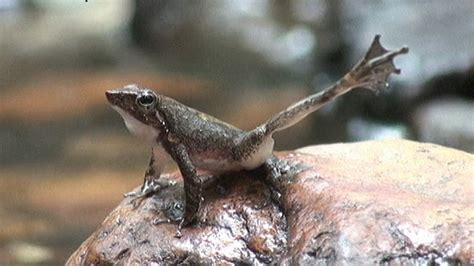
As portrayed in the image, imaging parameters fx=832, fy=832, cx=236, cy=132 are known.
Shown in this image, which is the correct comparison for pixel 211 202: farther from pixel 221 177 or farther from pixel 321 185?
pixel 321 185

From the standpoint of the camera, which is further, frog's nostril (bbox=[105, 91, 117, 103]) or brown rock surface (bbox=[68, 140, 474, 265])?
frog's nostril (bbox=[105, 91, 117, 103])

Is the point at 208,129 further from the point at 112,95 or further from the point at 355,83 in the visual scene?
the point at 355,83

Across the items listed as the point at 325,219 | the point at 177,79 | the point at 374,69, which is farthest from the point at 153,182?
the point at 177,79

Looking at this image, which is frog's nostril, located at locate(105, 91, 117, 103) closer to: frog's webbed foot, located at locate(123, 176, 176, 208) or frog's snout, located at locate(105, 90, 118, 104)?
frog's snout, located at locate(105, 90, 118, 104)

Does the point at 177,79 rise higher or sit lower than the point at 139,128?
higher

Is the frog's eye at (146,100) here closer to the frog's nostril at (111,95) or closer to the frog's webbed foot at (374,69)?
the frog's nostril at (111,95)

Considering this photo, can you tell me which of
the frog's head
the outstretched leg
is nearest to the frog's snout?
the frog's head

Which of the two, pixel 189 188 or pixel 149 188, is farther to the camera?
pixel 149 188
